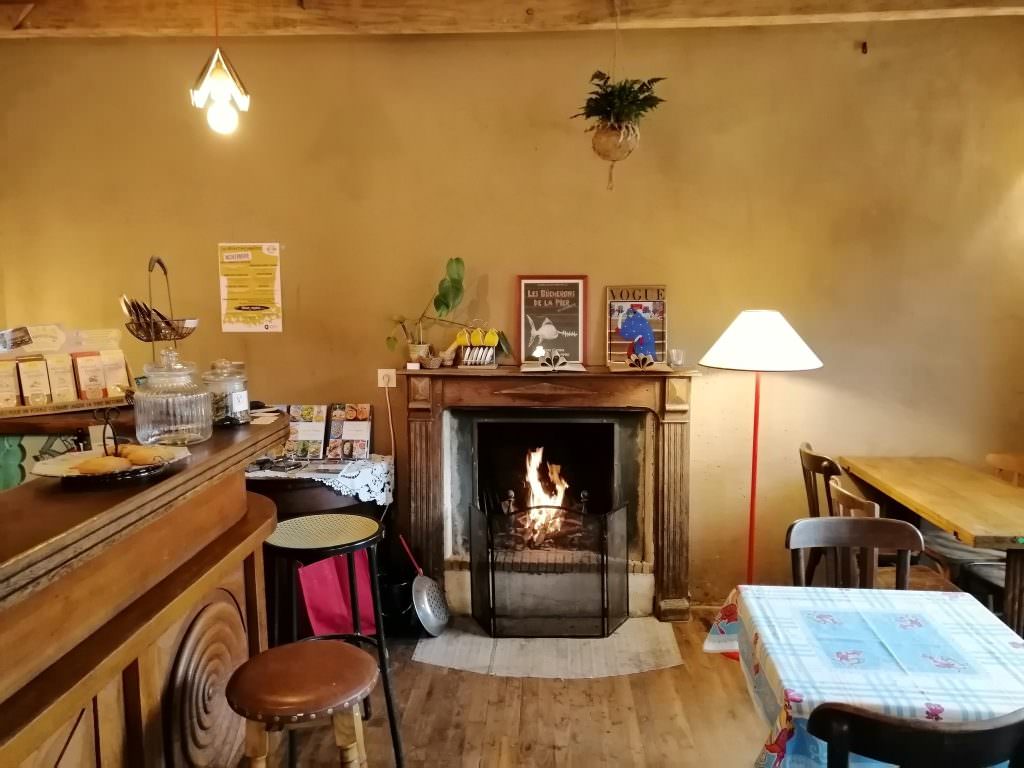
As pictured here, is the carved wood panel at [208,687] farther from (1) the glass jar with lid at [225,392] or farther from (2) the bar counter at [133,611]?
(1) the glass jar with lid at [225,392]

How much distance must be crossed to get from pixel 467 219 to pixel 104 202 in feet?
5.58

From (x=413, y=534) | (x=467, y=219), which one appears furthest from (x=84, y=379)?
(x=467, y=219)

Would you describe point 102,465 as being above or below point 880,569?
above

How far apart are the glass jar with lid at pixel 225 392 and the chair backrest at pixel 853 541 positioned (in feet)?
5.29

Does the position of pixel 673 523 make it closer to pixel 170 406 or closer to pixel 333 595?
pixel 333 595

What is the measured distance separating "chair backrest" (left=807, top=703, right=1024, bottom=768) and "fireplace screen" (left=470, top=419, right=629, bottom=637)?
1.89 m

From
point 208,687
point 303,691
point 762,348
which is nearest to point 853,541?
point 762,348

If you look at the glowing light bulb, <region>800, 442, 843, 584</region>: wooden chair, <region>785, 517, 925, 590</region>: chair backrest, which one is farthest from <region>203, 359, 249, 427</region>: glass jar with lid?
<region>800, 442, 843, 584</region>: wooden chair

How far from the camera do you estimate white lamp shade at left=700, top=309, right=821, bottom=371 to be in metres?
2.85

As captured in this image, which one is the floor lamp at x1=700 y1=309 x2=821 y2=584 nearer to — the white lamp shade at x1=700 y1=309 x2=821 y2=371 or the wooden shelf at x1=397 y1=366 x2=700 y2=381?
the white lamp shade at x1=700 y1=309 x2=821 y2=371

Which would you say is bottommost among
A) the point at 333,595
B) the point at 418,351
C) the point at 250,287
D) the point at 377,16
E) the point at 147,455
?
the point at 333,595

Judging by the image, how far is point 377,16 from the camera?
3.05m

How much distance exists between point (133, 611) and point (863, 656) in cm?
153

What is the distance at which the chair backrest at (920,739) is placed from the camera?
1.12 m
